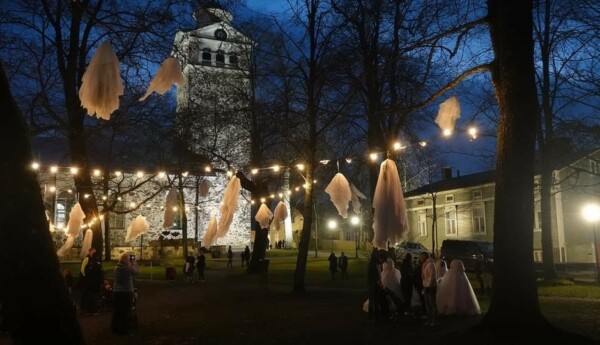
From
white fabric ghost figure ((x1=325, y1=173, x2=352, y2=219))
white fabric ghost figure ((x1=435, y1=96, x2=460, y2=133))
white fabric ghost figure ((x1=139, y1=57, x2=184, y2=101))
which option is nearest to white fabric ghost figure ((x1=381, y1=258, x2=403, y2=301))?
white fabric ghost figure ((x1=325, y1=173, x2=352, y2=219))

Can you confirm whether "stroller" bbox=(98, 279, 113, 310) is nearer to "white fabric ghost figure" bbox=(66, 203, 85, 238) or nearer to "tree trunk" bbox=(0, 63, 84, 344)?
"white fabric ghost figure" bbox=(66, 203, 85, 238)

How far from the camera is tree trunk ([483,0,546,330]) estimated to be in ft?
29.2

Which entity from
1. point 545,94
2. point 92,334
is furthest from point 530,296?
point 545,94

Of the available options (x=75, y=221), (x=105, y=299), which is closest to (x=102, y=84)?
(x=105, y=299)

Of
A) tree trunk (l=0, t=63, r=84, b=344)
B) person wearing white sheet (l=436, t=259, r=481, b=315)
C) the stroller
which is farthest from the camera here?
the stroller

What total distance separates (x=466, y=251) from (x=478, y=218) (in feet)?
34.6

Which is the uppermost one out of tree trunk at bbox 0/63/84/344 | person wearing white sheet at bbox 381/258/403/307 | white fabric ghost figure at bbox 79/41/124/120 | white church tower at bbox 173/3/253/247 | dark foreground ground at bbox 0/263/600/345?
white church tower at bbox 173/3/253/247

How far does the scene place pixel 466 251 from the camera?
2875cm

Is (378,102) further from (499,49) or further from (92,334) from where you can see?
(92,334)

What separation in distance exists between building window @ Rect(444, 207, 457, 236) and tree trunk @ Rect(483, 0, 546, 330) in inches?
1266

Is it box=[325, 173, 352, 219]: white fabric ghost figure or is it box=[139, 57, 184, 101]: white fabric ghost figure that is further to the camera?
box=[325, 173, 352, 219]: white fabric ghost figure

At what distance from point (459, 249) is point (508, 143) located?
835 inches

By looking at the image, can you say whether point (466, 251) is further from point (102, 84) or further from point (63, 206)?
point (63, 206)

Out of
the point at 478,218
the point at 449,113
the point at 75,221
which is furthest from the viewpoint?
the point at 478,218
